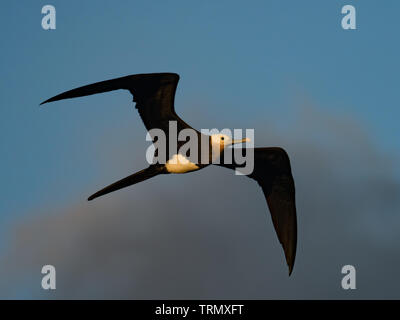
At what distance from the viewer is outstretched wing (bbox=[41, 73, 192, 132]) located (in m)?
10.0

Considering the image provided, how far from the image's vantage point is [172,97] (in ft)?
34.6

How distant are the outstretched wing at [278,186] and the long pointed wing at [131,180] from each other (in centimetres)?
148

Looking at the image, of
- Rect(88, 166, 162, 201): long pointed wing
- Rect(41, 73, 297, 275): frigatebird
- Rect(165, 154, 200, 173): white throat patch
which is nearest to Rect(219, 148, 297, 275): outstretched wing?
Rect(41, 73, 297, 275): frigatebird

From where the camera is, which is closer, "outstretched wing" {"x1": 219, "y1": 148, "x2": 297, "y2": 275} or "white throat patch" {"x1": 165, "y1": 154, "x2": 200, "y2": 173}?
"white throat patch" {"x1": 165, "y1": 154, "x2": 200, "y2": 173}

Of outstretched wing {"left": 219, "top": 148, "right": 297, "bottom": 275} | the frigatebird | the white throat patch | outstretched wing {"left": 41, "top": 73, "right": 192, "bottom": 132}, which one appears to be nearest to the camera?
outstretched wing {"left": 41, "top": 73, "right": 192, "bottom": 132}

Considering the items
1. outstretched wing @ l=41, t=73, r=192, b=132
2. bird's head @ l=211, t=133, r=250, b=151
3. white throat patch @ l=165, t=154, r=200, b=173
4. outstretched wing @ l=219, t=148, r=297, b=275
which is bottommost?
outstretched wing @ l=219, t=148, r=297, b=275

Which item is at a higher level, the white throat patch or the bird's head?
the bird's head

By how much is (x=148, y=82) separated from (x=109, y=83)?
61 centimetres

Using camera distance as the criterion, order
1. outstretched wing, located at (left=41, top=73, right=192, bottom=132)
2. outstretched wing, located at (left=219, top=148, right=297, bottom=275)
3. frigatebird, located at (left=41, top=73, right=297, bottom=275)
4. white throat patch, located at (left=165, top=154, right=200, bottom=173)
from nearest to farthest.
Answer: outstretched wing, located at (left=41, top=73, right=192, bottom=132) < frigatebird, located at (left=41, top=73, right=297, bottom=275) < white throat patch, located at (left=165, top=154, right=200, bottom=173) < outstretched wing, located at (left=219, top=148, right=297, bottom=275)

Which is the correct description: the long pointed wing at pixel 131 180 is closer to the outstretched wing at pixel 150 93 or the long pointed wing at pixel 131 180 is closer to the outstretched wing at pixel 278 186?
the outstretched wing at pixel 150 93

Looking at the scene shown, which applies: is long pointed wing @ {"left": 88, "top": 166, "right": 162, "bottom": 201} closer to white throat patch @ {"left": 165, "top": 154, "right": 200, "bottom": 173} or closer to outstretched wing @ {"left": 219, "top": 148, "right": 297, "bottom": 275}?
white throat patch @ {"left": 165, "top": 154, "right": 200, "bottom": 173}

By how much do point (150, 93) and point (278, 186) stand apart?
3012mm

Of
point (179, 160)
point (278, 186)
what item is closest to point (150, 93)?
point (179, 160)

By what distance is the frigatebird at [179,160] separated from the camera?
10.3 meters
